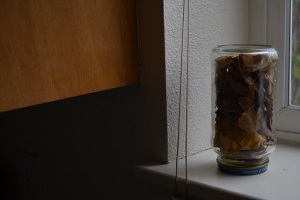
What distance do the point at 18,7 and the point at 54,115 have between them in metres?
0.44

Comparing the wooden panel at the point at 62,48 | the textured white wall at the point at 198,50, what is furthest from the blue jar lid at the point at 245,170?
the wooden panel at the point at 62,48

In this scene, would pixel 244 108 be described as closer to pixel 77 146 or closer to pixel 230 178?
pixel 230 178

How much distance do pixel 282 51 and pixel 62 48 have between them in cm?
47

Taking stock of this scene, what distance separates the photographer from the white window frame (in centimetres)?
85

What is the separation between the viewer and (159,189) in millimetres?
769

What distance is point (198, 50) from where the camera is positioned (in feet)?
2.60

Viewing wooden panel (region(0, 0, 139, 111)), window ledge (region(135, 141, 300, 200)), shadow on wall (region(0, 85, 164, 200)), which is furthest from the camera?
shadow on wall (region(0, 85, 164, 200))

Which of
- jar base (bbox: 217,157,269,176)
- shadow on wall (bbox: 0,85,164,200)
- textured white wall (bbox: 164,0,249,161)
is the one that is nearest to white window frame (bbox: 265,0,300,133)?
textured white wall (bbox: 164,0,249,161)

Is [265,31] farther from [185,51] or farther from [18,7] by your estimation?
[18,7]

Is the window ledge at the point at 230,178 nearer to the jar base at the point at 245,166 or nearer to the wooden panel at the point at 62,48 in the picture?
the jar base at the point at 245,166

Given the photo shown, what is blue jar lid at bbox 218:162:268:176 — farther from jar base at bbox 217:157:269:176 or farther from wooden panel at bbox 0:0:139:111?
wooden panel at bbox 0:0:139:111

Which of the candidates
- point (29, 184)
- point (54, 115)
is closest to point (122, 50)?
point (54, 115)

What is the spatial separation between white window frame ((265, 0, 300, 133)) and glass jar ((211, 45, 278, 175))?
0.46 feet

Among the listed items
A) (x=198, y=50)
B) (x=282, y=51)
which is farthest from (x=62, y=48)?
(x=282, y=51)
